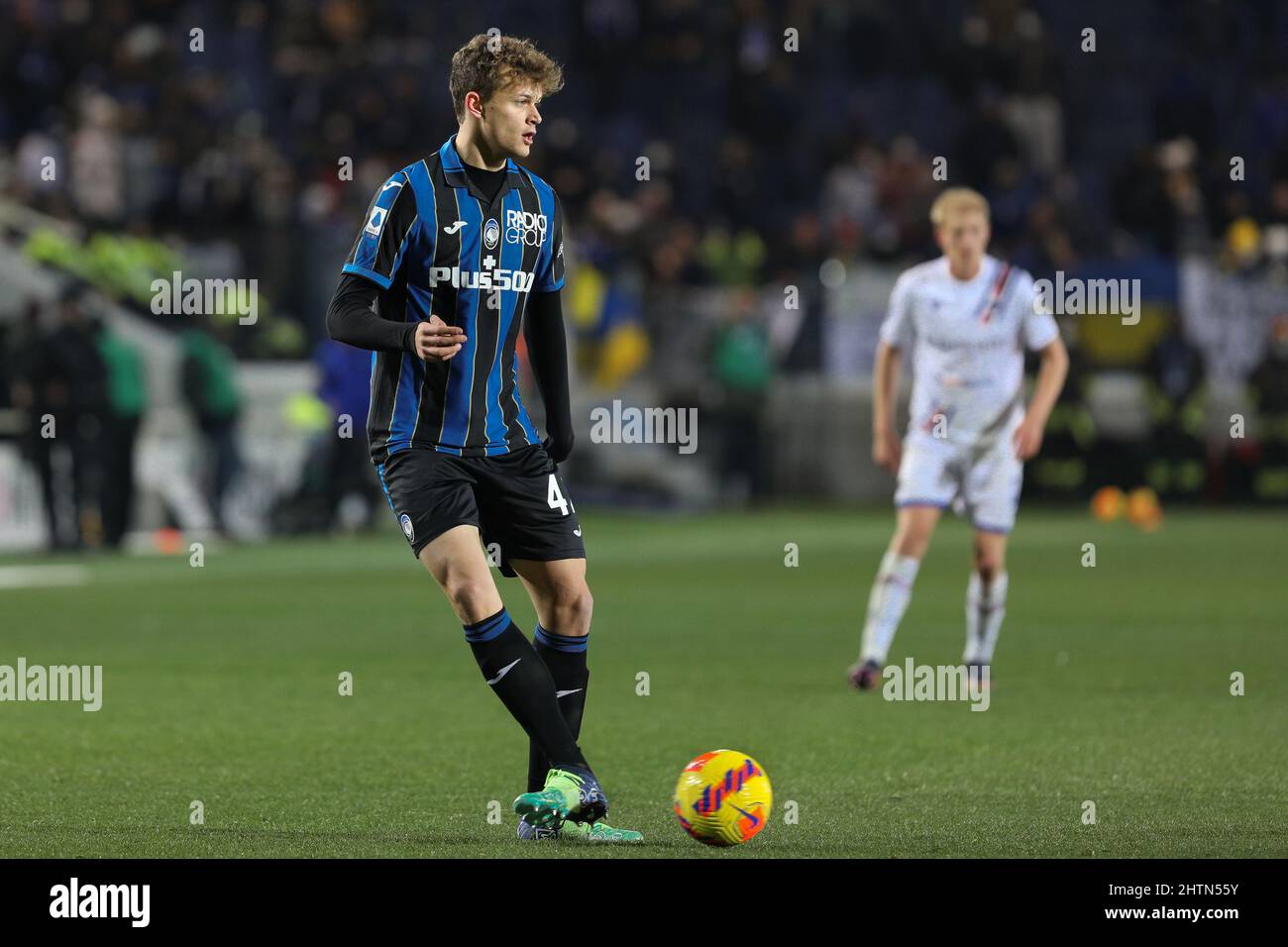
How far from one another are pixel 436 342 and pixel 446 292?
359 millimetres

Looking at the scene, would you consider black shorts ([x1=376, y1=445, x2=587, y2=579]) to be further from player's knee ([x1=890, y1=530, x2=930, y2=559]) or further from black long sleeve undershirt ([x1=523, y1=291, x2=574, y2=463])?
player's knee ([x1=890, y1=530, x2=930, y2=559])

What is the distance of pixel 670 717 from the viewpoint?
9.45 m

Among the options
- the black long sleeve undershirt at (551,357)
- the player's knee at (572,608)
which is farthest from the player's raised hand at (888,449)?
the player's knee at (572,608)

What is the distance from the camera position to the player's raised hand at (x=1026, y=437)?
1003 cm

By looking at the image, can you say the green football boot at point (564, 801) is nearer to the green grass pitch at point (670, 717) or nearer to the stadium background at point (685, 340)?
the green grass pitch at point (670, 717)

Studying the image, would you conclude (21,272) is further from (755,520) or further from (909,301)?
(909,301)

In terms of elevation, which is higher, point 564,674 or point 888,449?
point 888,449

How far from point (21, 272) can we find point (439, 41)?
7.94 meters

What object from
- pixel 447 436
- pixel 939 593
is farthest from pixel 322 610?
pixel 447 436

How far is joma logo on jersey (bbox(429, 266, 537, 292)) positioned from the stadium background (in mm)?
2802

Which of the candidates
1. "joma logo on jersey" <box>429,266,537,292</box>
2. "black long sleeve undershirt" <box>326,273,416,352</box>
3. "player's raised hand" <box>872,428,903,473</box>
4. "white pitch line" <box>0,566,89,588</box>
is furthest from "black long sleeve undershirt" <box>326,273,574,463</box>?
"white pitch line" <box>0,566,89,588</box>

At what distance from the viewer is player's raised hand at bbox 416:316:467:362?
613 cm

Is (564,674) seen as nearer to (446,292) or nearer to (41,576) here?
(446,292)

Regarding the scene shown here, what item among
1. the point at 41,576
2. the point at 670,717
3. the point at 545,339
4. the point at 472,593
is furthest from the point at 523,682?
the point at 41,576
